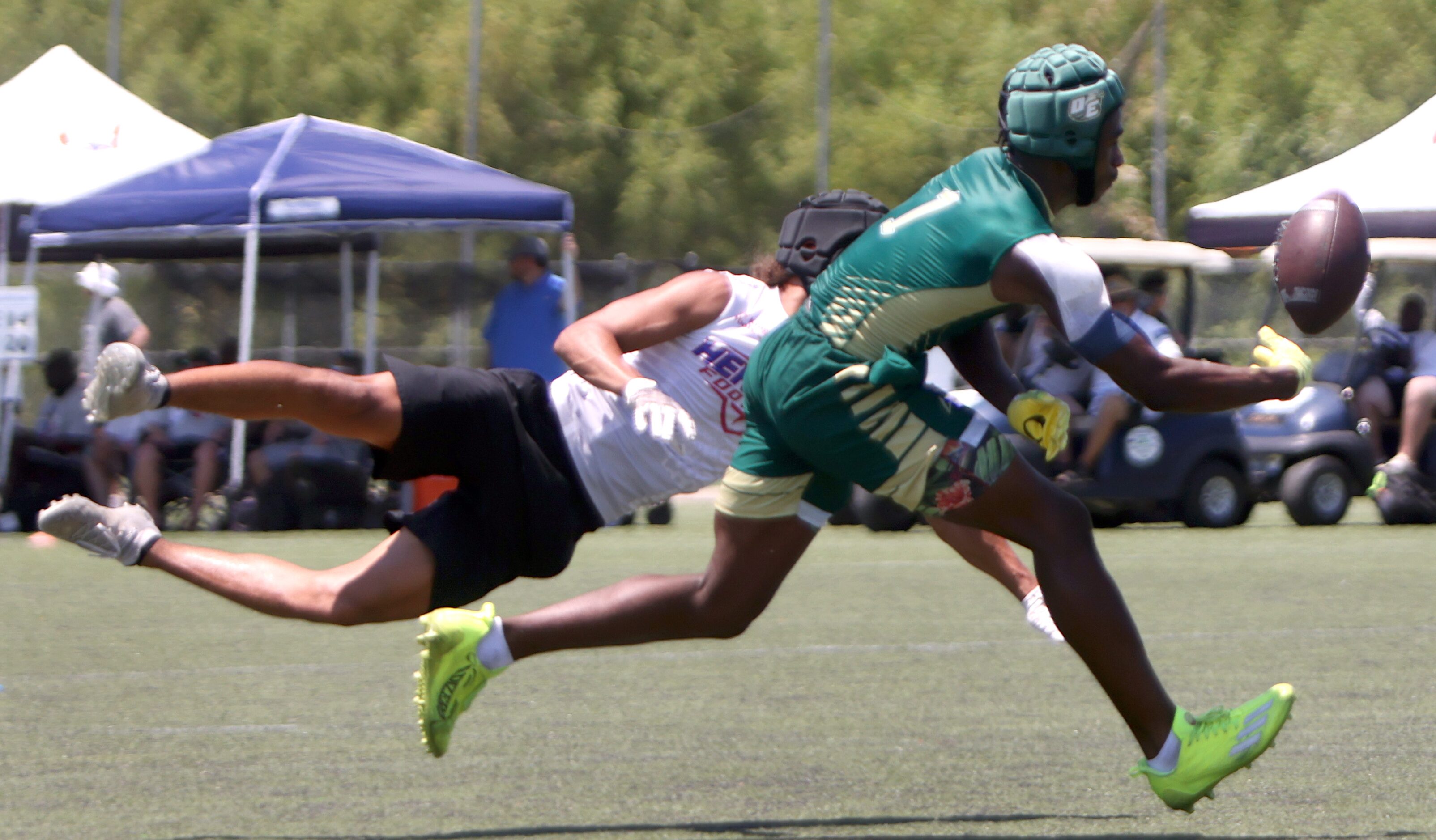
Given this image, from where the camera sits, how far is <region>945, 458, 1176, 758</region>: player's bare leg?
4539 mm

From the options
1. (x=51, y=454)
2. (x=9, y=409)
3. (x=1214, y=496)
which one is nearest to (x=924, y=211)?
(x=1214, y=496)

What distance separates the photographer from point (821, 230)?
17.6 ft

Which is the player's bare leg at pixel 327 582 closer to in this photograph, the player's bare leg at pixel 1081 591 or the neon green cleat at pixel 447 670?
the neon green cleat at pixel 447 670

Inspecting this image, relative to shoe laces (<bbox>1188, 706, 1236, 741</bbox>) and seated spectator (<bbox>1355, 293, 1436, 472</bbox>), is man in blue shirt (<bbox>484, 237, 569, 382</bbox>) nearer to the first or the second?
seated spectator (<bbox>1355, 293, 1436, 472</bbox>)

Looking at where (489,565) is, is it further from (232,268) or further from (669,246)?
(669,246)

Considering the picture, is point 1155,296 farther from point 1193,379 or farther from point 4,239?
point 1193,379

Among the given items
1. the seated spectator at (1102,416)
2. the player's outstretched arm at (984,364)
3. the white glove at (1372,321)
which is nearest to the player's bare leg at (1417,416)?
the white glove at (1372,321)

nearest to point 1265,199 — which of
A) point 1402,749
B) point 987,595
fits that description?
point 987,595

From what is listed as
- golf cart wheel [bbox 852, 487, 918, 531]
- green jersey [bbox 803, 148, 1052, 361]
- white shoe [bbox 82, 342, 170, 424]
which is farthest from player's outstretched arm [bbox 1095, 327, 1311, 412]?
golf cart wheel [bbox 852, 487, 918, 531]

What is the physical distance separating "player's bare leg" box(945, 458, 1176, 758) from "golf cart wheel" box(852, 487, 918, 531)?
9.13m

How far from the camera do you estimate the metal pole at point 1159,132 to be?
1330 inches

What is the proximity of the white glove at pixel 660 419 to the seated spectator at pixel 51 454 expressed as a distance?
9.77m

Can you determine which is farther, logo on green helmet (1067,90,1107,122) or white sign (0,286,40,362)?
white sign (0,286,40,362)

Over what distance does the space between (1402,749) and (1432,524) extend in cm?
908
